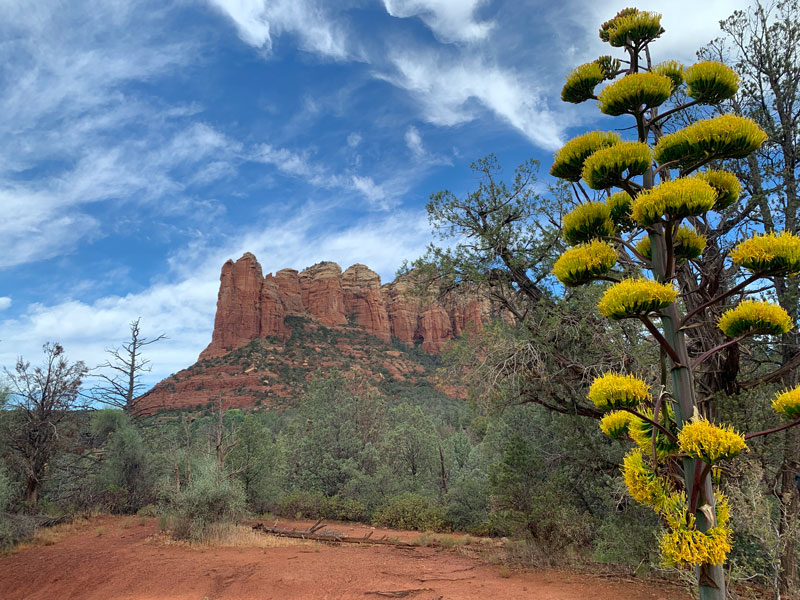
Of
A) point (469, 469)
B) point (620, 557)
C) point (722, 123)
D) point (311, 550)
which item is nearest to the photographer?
point (722, 123)

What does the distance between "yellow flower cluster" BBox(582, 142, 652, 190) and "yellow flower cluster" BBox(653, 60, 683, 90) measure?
116 cm

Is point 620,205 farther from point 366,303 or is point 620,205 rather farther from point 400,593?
point 366,303

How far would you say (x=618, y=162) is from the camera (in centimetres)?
A: 367

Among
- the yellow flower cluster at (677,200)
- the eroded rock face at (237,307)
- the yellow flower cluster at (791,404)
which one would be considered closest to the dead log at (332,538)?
the yellow flower cluster at (791,404)

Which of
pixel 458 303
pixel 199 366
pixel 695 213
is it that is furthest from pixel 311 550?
pixel 199 366

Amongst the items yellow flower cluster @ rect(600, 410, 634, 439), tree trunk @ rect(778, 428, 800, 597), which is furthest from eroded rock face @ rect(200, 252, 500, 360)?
yellow flower cluster @ rect(600, 410, 634, 439)

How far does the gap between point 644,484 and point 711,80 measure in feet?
11.0

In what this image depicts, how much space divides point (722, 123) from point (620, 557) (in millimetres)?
7749

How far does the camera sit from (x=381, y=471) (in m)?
22.3

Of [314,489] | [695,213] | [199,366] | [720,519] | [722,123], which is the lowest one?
[314,489]

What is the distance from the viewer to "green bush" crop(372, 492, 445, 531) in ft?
59.5

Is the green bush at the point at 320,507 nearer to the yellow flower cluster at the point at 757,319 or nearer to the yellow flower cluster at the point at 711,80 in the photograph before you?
the yellow flower cluster at the point at 757,319

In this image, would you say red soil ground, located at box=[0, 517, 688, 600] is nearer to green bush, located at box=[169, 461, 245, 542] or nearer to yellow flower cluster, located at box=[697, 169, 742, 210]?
green bush, located at box=[169, 461, 245, 542]

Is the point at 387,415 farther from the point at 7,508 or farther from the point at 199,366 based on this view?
the point at 199,366
